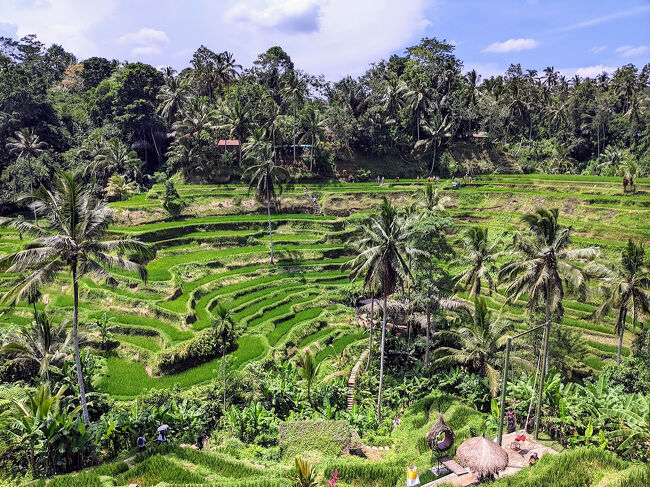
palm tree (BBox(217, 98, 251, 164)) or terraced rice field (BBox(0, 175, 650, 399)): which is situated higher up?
palm tree (BBox(217, 98, 251, 164))

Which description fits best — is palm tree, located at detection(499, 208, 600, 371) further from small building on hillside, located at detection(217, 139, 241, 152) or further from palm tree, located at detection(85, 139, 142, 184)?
palm tree, located at detection(85, 139, 142, 184)

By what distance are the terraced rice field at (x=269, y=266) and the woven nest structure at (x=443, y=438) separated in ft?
46.9

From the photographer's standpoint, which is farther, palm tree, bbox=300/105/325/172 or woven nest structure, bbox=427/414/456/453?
palm tree, bbox=300/105/325/172

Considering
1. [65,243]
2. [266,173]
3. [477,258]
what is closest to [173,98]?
[266,173]

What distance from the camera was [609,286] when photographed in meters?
30.3

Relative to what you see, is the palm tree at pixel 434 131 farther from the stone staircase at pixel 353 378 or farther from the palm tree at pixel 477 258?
the stone staircase at pixel 353 378

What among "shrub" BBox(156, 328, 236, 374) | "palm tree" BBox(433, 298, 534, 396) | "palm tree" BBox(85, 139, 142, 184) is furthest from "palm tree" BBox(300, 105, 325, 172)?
"palm tree" BBox(433, 298, 534, 396)

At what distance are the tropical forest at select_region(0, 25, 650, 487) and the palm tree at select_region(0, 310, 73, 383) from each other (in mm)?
153

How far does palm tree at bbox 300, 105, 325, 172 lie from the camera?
64.8 metres

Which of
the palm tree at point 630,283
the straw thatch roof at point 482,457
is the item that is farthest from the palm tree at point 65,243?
the palm tree at point 630,283

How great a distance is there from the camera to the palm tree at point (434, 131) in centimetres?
7162

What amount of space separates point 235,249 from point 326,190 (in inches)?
788

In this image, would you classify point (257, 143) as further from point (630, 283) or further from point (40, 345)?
point (630, 283)

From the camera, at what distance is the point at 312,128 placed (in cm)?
6500
